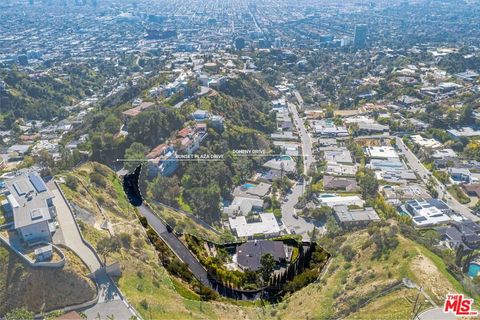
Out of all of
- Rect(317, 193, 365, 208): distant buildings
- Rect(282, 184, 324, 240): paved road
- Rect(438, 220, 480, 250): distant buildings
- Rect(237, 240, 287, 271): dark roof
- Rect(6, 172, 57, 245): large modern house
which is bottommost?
Rect(282, 184, 324, 240): paved road

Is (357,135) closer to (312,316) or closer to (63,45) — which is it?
(312,316)

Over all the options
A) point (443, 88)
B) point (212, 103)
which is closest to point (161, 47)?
point (212, 103)

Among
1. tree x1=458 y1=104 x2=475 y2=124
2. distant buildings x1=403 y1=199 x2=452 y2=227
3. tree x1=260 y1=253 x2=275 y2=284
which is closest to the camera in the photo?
tree x1=260 y1=253 x2=275 y2=284

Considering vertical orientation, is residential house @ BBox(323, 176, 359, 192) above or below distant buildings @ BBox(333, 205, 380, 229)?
below

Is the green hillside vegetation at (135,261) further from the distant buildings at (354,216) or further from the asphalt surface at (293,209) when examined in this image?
the distant buildings at (354,216)

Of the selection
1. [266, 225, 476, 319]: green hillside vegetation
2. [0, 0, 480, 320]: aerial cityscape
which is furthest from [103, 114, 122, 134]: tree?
[266, 225, 476, 319]: green hillside vegetation

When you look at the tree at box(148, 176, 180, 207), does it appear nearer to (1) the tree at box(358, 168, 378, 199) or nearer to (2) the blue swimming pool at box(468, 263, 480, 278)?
(1) the tree at box(358, 168, 378, 199)

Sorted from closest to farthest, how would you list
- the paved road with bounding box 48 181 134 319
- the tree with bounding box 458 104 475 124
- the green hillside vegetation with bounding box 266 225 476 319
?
the paved road with bounding box 48 181 134 319 < the green hillside vegetation with bounding box 266 225 476 319 < the tree with bounding box 458 104 475 124
